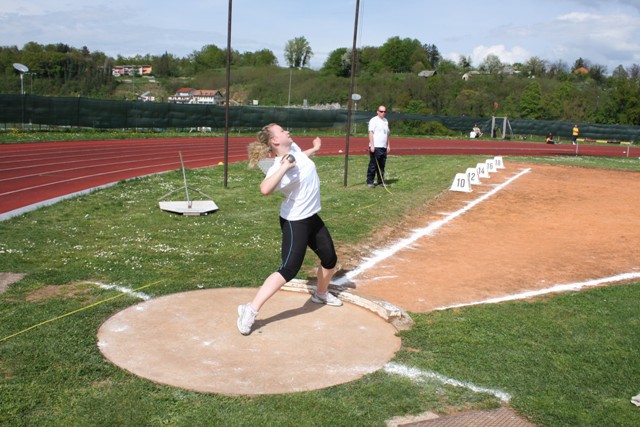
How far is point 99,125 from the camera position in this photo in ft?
104

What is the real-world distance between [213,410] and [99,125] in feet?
99.3

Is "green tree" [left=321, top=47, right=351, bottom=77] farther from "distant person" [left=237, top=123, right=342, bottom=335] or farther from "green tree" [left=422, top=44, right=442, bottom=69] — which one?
"distant person" [left=237, top=123, right=342, bottom=335]

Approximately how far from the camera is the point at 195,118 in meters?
36.1

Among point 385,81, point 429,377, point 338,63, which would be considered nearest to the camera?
point 429,377

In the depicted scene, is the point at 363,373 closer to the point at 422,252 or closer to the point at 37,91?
the point at 422,252

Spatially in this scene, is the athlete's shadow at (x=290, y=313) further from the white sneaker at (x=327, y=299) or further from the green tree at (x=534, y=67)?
the green tree at (x=534, y=67)

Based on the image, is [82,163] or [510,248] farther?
[82,163]

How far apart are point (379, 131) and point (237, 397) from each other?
10.9m

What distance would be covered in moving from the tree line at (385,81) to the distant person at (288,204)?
46.1 metres

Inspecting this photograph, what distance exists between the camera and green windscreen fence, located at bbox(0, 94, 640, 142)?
29.1 meters

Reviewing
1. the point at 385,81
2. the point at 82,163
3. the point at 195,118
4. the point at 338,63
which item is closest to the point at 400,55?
the point at 338,63

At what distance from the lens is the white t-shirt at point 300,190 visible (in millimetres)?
5336

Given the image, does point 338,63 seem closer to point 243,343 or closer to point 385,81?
point 385,81

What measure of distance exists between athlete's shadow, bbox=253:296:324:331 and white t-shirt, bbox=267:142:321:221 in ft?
3.17
